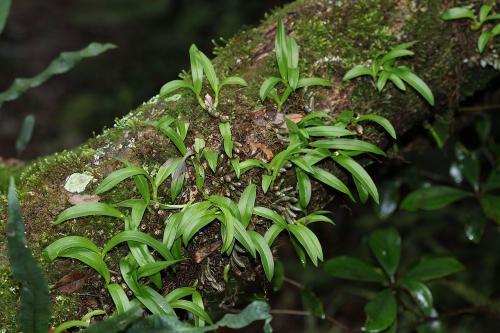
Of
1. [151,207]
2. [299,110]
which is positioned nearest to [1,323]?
[151,207]

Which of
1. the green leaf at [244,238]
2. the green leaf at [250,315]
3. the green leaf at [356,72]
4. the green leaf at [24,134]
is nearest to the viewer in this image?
the green leaf at [250,315]

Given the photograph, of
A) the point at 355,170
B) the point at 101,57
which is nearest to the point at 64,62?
the point at 355,170

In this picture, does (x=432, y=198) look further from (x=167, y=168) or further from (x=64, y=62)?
(x=64, y=62)

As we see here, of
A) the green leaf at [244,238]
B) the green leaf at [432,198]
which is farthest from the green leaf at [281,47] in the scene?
the green leaf at [432,198]

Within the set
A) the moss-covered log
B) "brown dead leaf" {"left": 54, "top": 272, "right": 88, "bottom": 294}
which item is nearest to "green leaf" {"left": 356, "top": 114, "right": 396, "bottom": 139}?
the moss-covered log

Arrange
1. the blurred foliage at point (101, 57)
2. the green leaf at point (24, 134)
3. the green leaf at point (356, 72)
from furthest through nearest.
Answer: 1. the blurred foliage at point (101, 57)
2. the green leaf at point (24, 134)
3. the green leaf at point (356, 72)

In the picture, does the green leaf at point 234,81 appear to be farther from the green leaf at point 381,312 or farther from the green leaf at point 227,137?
the green leaf at point 381,312

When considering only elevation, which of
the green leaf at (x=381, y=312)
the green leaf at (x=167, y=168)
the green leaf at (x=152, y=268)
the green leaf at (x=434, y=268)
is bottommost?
the green leaf at (x=434, y=268)
